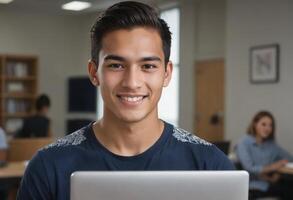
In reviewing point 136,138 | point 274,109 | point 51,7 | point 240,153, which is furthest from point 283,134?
point 136,138

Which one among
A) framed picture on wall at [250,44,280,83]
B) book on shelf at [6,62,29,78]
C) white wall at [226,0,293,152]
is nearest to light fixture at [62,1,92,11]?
book on shelf at [6,62,29,78]

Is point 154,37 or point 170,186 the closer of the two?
point 170,186

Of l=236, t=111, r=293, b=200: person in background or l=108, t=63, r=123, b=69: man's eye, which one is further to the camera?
l=236, t=111, r=293, b=200: person in background

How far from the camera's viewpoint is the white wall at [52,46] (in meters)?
8.84

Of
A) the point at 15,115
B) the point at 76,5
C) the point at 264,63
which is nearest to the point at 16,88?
the point at 15,115

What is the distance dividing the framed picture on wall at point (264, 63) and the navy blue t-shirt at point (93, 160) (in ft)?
15.6

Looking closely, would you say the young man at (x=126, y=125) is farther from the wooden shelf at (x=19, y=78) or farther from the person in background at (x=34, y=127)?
the wooden shelf at (x=19, y=78)

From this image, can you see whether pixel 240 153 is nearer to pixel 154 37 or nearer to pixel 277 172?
pixel 277 172

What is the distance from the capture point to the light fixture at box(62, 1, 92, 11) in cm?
767

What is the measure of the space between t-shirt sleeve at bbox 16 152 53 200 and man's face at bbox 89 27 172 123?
0.72ft

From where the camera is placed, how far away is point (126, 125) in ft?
3.86

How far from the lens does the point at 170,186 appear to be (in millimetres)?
868

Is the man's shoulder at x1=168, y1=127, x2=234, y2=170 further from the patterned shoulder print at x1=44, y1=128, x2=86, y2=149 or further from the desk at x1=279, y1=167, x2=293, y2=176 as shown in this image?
the desk at x1=279, y1=167, x2=293, y2=176

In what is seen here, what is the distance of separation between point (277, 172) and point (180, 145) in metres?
3.38
